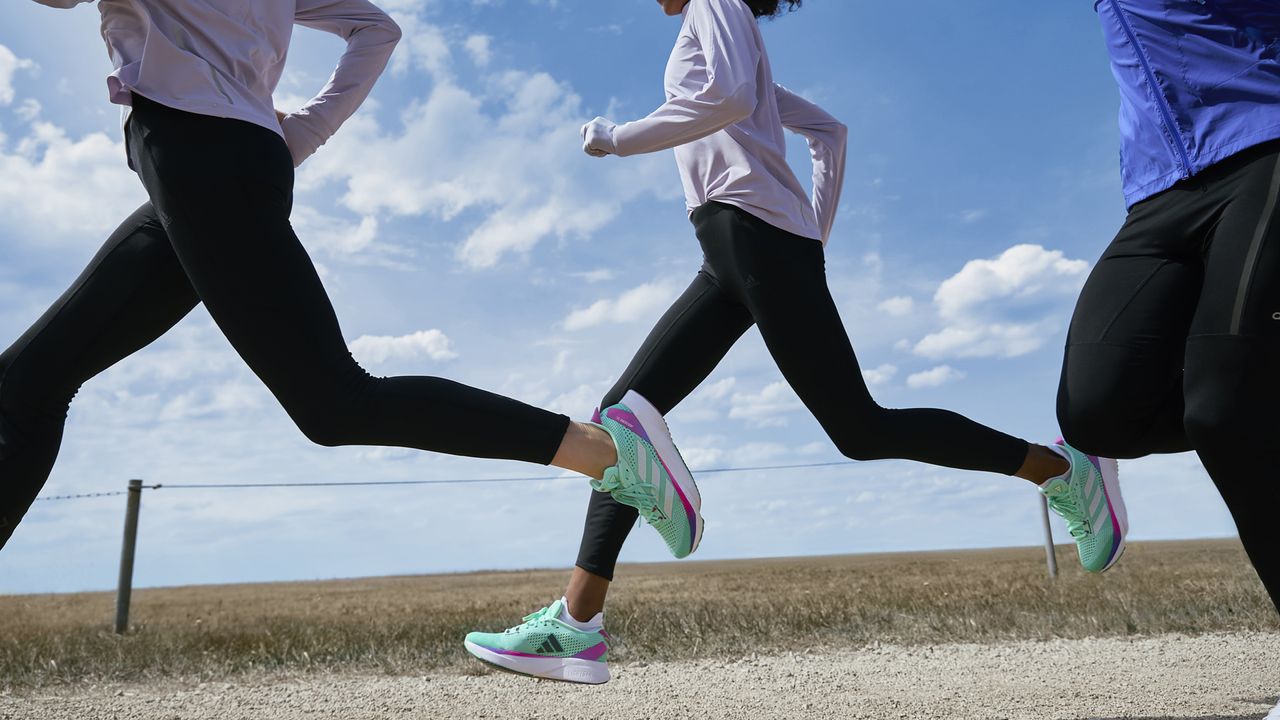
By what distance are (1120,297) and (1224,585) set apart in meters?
4.98

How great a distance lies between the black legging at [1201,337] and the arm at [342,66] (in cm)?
205

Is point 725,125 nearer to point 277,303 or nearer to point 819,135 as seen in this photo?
point 819,135

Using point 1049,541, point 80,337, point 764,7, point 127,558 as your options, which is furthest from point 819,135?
point 1049,541

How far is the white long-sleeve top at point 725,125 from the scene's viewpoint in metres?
2.74

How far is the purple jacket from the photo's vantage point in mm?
2199

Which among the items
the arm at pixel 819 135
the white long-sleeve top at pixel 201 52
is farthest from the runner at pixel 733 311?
the white long-sleeve top at pixel 201 52

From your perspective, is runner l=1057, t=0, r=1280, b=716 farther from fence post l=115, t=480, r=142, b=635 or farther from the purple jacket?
fence post l=115, t=480, r=142, b=635

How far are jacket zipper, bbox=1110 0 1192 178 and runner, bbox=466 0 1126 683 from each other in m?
0.98

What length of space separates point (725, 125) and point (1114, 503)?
1.98 metres

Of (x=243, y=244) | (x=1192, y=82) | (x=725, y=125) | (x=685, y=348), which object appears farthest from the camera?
(x=685, y=348)

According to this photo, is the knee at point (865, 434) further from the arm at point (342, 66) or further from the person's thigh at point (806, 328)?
the arm at point (342, 66)

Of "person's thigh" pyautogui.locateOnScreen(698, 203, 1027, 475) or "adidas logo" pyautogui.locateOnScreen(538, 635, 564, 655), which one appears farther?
"adidas logo" pyautogui.locateOnScreen(538, 635, 564, 655)

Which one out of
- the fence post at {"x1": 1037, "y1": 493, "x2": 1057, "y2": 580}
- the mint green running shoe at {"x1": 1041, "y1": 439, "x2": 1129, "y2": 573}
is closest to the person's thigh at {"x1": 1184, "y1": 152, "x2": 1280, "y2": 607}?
the mint green running shoe at {"x1": 1041, "y1": 439, "x2": 1129, "y2": 573}

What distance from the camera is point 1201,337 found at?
2180 millimetres
